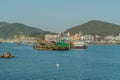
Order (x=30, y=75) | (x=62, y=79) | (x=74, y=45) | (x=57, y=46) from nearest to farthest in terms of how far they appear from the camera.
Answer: (x=62, y=79) < (x=30, y=75) < (x=57, y=46) < (x=74, y=45)

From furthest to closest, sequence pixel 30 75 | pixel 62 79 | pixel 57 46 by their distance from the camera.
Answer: pixel 57 46 < pixel 30 75 < pixel 62 79

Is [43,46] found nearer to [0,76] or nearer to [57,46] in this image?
[57,46]

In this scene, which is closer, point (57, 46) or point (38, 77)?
point (38, 77)

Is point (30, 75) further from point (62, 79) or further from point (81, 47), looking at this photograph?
point (81, 47)

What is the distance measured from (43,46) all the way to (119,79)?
8455cm

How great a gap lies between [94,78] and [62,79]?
3.76 m

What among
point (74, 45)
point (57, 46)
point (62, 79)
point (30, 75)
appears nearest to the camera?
point (62, 79)

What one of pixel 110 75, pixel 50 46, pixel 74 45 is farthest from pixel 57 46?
pixel 110 75

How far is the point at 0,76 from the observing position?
43.3 m

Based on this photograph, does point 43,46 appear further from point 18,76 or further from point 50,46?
point 18,76

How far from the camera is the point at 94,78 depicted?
4256cm

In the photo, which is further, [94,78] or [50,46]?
[50,46]

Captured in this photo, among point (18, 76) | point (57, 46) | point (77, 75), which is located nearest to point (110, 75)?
point (77, 75)

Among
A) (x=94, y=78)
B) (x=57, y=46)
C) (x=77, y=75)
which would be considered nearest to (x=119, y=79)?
(x=94, y=78)
